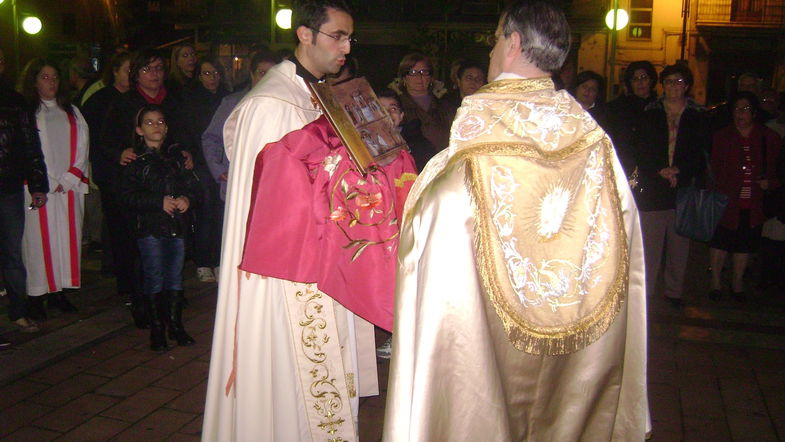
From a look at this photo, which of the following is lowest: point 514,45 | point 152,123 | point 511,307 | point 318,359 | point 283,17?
point 318,359

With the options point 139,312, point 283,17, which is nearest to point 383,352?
point 139,312

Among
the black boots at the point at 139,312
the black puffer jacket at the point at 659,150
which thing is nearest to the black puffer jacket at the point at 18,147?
the black boots at the point at 139,312

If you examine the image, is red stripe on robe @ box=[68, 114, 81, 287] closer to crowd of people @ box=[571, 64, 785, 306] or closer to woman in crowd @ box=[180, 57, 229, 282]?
woman in crowd @ box=[180, 57, 229, 282]

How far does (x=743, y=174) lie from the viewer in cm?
677

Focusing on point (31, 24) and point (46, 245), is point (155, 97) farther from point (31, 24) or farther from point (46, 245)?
point (31, 24)

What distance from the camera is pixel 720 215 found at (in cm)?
649

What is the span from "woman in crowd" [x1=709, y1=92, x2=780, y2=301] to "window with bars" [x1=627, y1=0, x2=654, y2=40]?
20118 mm

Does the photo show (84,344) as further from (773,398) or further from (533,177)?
(773,398)

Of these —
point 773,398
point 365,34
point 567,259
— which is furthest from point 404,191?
point 365,34

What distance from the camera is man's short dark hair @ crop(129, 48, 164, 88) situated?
229 inches

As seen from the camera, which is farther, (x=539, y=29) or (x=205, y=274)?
(x=205, y=274)

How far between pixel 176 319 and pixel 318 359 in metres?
2.45

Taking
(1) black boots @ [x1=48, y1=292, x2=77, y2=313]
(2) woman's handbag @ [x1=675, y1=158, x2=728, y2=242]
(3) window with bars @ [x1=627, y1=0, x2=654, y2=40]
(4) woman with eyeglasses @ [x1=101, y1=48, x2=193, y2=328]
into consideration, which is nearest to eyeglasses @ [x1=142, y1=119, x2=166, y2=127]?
(4) woman with eyeglasses @ [x1=101, y1=48, x2=193, y2=328]

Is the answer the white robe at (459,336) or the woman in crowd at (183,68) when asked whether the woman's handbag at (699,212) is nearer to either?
the white robe at (459,336)
